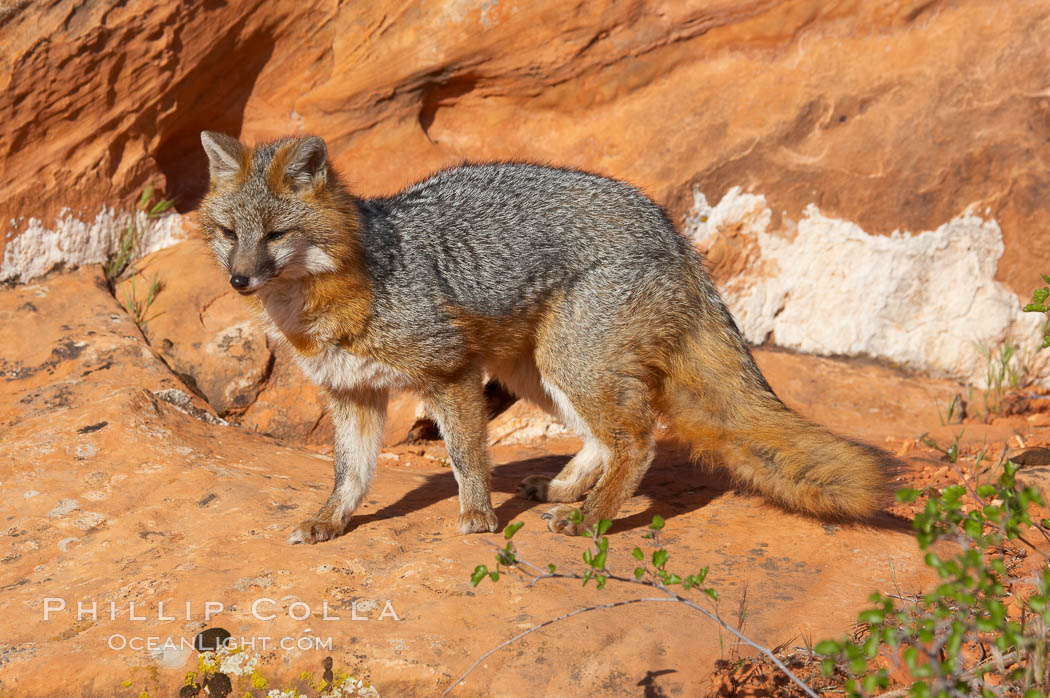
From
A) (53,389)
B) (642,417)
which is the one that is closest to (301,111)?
(53,389)

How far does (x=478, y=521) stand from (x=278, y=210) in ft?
5.98

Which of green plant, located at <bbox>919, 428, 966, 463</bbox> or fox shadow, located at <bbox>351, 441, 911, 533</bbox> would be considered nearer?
green plant, located at <bbox>919, 428, 966, 463</bbox>

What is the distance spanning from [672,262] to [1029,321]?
12.5 feet

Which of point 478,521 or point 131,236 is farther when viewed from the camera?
point 131,236

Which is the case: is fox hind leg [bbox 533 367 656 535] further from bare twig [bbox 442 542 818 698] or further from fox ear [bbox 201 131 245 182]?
fox ear [bbox 201 131 245 182]

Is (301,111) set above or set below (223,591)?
above

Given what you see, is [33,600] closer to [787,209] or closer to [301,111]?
[301,111]

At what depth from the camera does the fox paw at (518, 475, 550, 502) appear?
17.5 ft

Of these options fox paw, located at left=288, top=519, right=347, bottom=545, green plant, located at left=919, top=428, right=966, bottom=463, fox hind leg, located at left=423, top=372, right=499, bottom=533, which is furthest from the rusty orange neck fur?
green plant, located at left=919, top=428, right=966, bottom=463

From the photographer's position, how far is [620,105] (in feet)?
26.2

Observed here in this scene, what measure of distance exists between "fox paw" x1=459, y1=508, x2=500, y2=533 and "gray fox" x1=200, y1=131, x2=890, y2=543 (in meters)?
0.01

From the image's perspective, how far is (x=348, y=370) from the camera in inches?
178

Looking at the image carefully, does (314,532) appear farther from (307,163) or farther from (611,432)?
(307,163)

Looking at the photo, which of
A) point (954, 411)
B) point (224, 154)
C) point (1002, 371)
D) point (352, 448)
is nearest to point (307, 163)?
point (224, 154)
